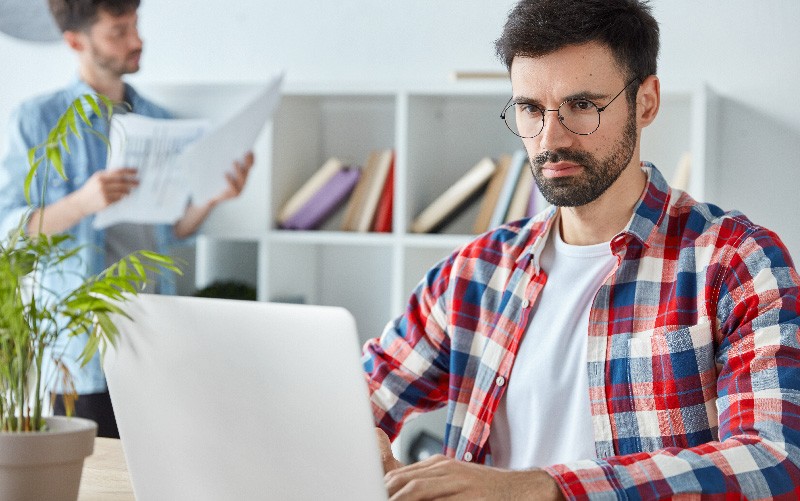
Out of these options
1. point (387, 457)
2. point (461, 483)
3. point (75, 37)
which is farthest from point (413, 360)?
point (75, 37)

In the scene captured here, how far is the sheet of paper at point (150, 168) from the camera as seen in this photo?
115 inches

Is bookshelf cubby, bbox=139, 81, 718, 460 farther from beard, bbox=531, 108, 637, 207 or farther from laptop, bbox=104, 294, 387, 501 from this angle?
laptop, bbox=104, 294, 387, 501

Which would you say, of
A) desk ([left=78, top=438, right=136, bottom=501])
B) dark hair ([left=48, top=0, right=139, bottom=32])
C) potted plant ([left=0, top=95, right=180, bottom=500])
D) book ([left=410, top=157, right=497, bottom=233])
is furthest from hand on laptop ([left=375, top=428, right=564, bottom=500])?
dark hair ([left=48, top=0, right=139, bottom=32])

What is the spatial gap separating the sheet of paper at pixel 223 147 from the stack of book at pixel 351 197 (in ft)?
0.96

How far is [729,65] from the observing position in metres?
3.10

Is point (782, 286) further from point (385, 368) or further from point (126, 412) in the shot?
point (126, 412)

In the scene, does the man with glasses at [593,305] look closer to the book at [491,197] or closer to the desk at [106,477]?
the desk at [106,477]

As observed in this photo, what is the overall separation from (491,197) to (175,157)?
942 millimetres

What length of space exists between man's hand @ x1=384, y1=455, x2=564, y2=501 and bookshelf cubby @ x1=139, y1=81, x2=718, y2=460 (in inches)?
74.2

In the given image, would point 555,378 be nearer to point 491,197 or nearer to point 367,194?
point 491,197

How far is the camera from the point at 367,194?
3.25m

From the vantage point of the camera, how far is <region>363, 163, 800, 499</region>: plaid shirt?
1187 millimetres

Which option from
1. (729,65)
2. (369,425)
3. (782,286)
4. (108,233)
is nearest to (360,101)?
(108,233)

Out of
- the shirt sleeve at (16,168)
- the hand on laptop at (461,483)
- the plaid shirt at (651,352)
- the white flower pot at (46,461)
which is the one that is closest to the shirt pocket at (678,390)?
the plaid shirt at (651,352)
